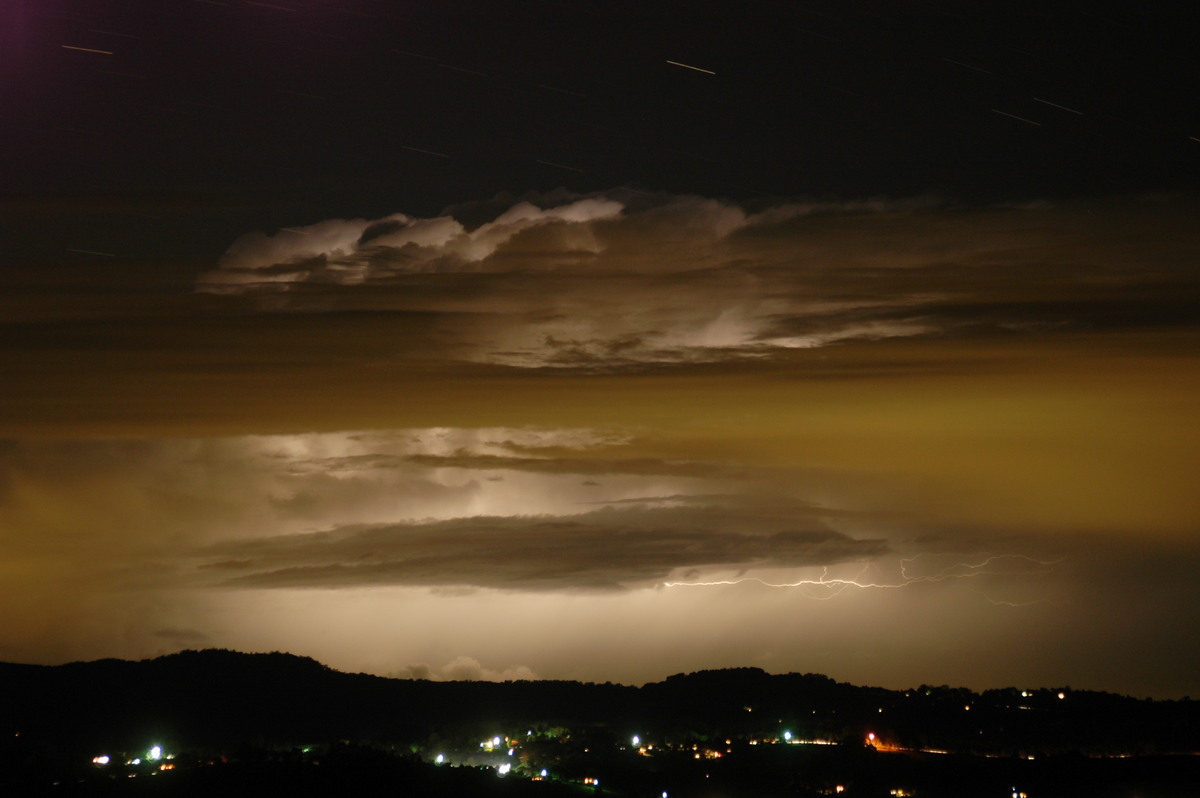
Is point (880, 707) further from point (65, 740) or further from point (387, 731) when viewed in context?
point (65, 740)

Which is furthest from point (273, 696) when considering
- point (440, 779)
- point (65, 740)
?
point (440, 779)

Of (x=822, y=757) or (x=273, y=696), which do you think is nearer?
(x=822, y=757)

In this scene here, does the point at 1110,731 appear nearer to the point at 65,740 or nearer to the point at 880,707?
the point at 880,707

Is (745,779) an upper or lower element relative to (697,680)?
lower

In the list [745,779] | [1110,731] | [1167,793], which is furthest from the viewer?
[1110,731]

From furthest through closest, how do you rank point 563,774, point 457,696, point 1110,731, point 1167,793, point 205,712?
point 457,696
point 205,712
point 1110,731
point 563,774
point 1167,793

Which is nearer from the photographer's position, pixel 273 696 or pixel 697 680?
pixel 273 696

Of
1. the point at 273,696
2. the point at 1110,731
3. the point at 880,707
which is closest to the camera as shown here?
the point at 1110,731

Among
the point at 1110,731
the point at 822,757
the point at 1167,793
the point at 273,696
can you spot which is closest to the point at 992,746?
the point at 1110,731

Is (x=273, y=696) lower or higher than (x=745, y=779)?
higher
